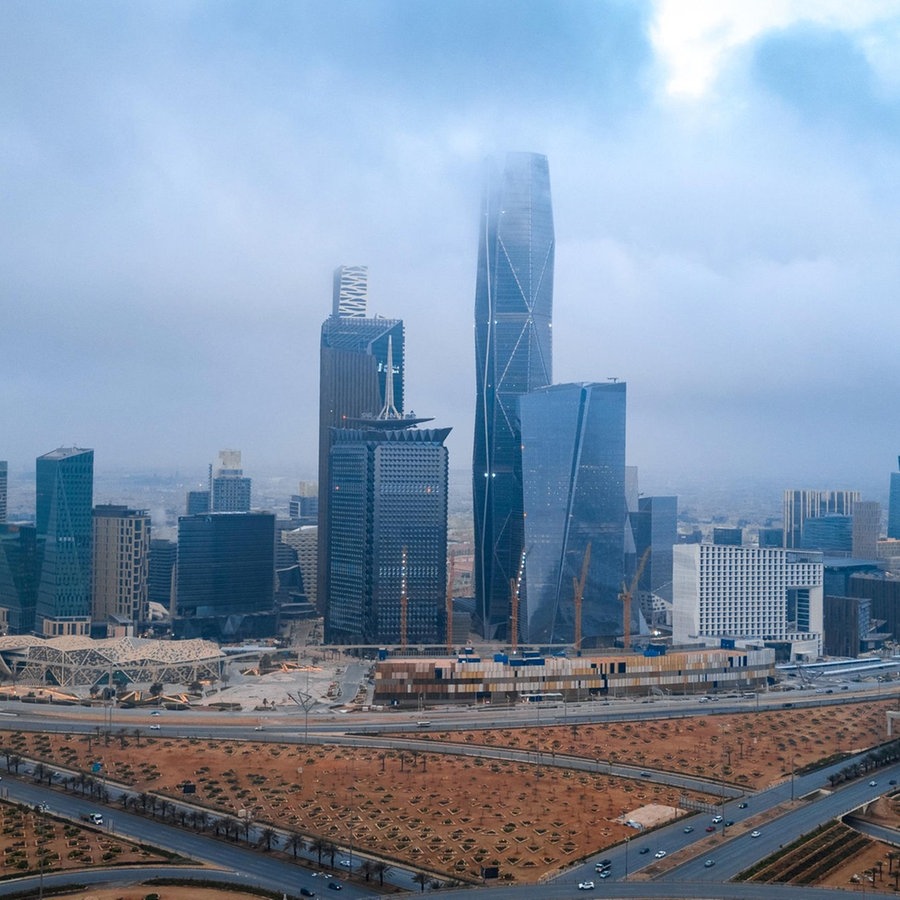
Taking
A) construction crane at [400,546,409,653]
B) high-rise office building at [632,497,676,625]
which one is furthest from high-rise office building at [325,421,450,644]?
high-rise office building at [632,497,676,625]

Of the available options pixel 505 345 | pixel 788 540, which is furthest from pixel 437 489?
pixel 788 540

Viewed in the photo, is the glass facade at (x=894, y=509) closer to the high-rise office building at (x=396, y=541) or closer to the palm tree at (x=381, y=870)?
the high-rise office building at (x=396, y=541)

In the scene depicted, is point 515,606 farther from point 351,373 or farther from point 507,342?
point 351,373

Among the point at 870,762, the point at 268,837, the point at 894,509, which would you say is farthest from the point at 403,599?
the point at 894,509

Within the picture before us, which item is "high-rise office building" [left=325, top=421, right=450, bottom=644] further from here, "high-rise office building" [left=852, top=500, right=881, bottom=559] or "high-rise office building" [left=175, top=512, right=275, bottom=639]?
"high-rise office building" [left=852, top=500, right=881, bottom=559]

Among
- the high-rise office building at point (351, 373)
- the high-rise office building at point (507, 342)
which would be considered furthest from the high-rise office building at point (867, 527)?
the high-rise office building at point (351, 373)

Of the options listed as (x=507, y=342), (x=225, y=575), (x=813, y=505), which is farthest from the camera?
(x=813, y=505)
